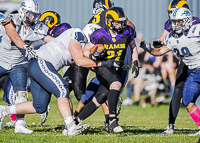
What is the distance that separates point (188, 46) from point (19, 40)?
2.25 meters

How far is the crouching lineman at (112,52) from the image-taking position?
5.71 metres

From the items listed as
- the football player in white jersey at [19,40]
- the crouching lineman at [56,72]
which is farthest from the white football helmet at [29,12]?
the crouching lineman at [56,72]

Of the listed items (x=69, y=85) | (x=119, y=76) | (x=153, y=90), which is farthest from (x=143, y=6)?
(x=119, y=76)

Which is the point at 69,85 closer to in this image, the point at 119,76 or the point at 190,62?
the point at 119,76

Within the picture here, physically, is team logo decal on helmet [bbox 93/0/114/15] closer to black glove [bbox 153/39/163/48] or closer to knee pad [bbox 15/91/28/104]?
black glove [bbox 153/39/163/48]

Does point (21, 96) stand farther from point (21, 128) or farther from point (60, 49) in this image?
point (60, 49)

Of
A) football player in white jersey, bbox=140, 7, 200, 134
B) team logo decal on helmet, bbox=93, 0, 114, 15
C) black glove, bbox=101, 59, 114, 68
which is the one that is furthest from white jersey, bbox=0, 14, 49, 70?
football player in white jersey, bbox=140, 7, 200, 134

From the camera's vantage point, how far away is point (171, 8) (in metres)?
6.70

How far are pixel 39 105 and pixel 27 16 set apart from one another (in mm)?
1309

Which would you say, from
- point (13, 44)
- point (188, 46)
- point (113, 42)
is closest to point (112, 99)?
point (113, 42)

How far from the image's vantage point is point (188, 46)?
595 cm

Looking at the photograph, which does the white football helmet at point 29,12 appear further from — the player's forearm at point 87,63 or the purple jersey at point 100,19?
the player's forearm at point 87,63

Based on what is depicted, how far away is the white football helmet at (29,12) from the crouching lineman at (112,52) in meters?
0.91

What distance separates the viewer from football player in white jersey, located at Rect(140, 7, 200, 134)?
19.3 ft
